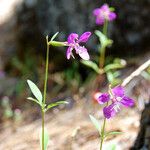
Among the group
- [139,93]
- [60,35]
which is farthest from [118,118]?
[60,35]

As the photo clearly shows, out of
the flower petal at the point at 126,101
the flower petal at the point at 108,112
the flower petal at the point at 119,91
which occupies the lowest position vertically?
the flower petal at the point at 108,112

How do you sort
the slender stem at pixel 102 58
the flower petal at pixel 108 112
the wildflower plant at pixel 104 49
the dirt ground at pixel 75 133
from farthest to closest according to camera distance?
1. the slender stem at pixel 102 58
2. the wildflower plant at pixel 104 49
3. the dirt ground at pixel 75 133
4. the flower petal at pixel 108 112

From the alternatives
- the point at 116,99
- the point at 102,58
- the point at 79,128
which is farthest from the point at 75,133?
the point at 102,58

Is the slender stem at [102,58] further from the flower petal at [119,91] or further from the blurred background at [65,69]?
the flower petal at [119,91]

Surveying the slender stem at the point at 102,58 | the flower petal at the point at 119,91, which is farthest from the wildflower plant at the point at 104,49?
the flower petal at the point at 119,91

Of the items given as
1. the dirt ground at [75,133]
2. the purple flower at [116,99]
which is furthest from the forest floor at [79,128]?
the purple flower at [116,99]

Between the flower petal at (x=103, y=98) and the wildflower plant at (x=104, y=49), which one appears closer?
the flower petal at (x=103, y=98)

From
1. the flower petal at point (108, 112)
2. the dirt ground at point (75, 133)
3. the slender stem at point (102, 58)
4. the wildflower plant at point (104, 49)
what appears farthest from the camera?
the slender stem at point (102, 58)

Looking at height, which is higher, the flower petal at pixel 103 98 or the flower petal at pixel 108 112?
the flower petal at pixel 103 98

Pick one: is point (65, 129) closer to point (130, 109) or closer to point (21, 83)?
point (130, 109)
